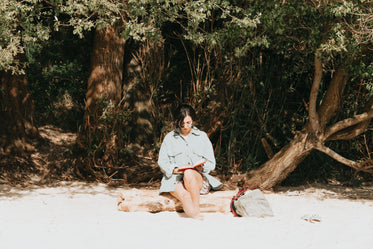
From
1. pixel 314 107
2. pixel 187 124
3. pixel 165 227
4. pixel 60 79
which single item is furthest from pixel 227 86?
pixel 165 227

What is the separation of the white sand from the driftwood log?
111 mm

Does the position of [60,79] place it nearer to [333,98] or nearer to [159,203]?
[159,203]

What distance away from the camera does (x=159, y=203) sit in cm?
546

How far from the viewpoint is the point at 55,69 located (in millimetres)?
8820

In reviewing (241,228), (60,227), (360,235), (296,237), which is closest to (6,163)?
(60,227)

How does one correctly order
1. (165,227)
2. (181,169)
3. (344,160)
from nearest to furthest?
(165,227)
(181,169)
(344,160)

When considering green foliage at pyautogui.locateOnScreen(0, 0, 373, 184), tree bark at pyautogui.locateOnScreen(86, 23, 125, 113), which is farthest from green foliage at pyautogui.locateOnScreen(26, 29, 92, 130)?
tree bark at pyautogui.locateOnScreen(86, 23, 125, 113)

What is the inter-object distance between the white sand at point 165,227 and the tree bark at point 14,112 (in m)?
1.63

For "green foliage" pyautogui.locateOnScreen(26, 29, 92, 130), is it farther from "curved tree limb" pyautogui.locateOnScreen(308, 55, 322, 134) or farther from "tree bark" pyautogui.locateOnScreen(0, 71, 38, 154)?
"curved tree limb" pyautogui.locateOnScreen(308, 55, 322, 134)

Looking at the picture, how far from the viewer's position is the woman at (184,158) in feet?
17.5

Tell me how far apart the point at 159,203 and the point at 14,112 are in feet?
12.0

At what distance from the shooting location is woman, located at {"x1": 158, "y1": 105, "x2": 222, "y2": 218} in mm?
5340

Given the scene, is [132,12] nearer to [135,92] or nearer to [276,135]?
[135,92]

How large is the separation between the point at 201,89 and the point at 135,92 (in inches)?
53.6
